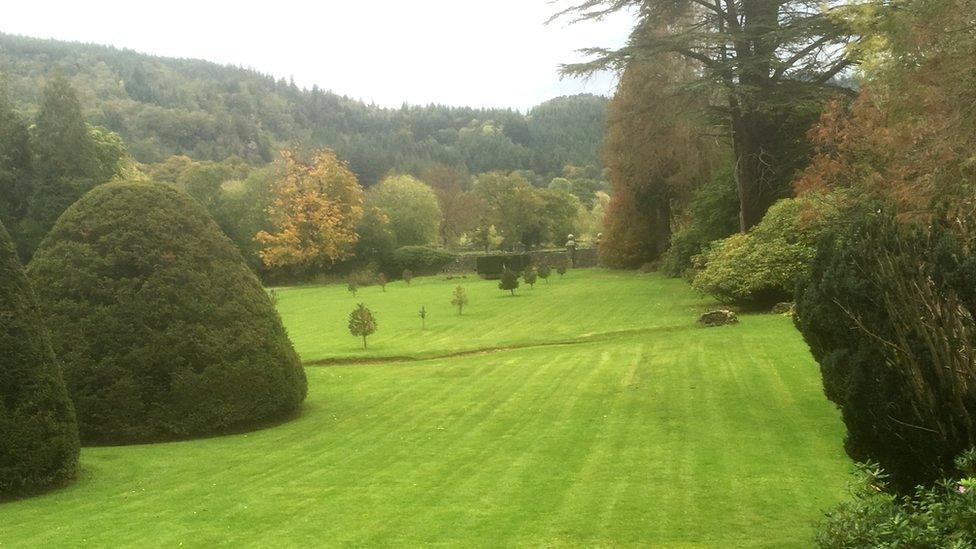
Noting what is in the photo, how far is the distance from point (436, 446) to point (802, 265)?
16575mm

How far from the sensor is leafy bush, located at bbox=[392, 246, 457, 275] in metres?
64.9

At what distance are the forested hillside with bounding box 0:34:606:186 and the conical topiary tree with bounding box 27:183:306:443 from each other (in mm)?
90680

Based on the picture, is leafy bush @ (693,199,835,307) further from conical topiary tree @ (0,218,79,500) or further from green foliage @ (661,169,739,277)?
conical topiary tree @ (0,218,79,500)

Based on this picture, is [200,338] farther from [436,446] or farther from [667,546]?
[667,546]

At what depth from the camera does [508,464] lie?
938cm

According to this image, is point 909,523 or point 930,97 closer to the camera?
point 909,523

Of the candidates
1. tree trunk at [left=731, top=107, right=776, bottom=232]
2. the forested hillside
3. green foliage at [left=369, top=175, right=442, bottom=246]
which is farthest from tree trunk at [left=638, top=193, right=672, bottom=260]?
the forested hillside

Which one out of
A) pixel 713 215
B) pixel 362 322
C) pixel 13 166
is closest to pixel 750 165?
pixel 713 215

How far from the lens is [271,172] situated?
220ft

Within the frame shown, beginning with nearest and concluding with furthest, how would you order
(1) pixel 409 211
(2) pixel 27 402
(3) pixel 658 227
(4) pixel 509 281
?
1. (2) pixel 27 402
2. (4) pixel 509 281
3. (3) pixel 658 227
4. (1) pixel 409 211

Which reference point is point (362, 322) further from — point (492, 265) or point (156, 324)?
point (492, 265)

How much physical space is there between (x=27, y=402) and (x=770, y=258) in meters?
20.6

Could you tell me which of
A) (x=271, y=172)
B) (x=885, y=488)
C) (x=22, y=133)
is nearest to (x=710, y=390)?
(x=885, y=488)

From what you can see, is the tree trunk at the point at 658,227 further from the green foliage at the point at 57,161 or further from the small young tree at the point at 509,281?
the green foliage at the point at 57,161
